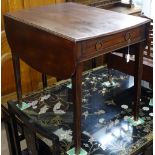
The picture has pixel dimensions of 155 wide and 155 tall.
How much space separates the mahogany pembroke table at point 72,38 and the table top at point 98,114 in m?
0.10

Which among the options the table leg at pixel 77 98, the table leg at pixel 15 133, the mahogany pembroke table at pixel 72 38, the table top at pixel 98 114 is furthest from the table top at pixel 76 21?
the table leg at pixel 15 133

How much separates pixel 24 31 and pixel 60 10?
25 cm

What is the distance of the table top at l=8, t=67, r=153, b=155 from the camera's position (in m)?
1.23

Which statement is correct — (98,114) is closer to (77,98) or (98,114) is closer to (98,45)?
(77,98)

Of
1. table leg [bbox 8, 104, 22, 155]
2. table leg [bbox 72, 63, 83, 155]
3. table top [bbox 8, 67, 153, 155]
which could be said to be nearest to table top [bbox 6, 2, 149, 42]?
table leg [bbox 72, 63, 83, 155]

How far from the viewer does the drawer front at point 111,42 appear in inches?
39.7

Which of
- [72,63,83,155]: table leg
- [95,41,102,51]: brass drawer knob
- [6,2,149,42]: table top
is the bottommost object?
[72,63,83,155]: table leg

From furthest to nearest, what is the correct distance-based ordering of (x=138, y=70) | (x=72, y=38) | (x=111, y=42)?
(x=138, y=70), (x=111, y=42), (x=72, y=38)

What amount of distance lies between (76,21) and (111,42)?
0.19 meters

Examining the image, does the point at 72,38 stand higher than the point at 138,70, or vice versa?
the point at 72,38

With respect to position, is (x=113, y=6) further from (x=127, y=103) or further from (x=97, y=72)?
(x=127, y=103)

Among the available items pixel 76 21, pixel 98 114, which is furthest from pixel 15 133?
pixel 76 21

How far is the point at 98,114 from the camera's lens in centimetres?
144

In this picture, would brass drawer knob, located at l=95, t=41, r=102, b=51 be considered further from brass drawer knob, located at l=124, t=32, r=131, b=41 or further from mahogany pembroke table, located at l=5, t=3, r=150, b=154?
brass drawer knob, located at l=124, t=32, r=131, b=41
